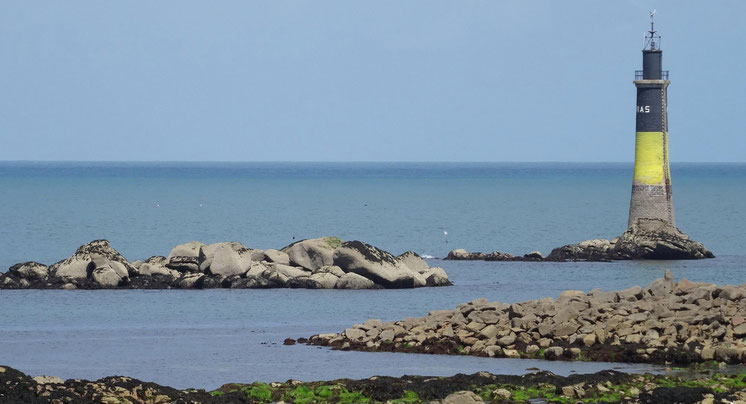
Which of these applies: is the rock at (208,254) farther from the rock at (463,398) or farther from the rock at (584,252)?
the rock at (463,398)

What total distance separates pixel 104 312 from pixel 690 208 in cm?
8323

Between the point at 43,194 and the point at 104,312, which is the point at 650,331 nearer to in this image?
the point at 104,312

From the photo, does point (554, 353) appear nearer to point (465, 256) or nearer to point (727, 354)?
point (727, 354)

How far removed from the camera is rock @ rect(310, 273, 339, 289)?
4381 centimetres

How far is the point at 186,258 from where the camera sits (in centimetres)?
4697

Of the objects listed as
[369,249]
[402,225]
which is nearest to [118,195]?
[402,225]

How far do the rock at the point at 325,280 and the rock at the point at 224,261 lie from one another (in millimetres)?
2571

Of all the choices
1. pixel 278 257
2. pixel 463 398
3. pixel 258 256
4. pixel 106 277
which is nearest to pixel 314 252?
pixel 278 257

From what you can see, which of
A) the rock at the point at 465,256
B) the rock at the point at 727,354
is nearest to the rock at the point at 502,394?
the rock at the point at 727,354

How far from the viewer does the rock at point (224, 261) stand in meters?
45.0

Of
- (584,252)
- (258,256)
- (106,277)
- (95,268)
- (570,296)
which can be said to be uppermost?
(570,296)

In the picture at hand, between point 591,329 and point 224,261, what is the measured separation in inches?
755
